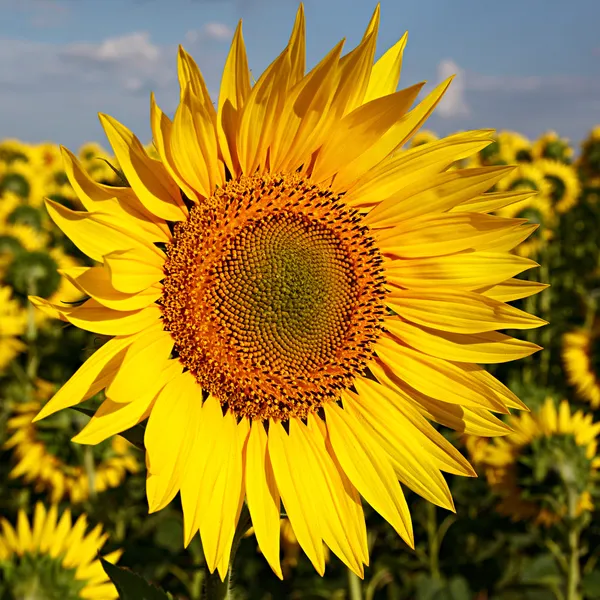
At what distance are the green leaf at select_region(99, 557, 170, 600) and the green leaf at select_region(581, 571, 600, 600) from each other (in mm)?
3000

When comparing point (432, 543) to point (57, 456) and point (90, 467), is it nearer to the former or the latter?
point (90, 467)

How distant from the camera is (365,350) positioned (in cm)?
208

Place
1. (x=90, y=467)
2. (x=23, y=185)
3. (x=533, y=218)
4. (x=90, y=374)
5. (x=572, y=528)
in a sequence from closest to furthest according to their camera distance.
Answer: (x=90, y=374)
(x=572, y=528)
(x=90, y=467)
(x=533, y=218)
(x=23, y=185)

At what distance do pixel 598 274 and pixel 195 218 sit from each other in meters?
7.23

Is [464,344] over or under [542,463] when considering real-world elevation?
over

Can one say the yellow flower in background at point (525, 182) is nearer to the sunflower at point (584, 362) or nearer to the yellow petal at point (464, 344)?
the sunflower at point (584, 362)

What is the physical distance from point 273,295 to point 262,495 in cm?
53

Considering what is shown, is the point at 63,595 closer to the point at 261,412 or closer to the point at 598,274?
the point at 261,412

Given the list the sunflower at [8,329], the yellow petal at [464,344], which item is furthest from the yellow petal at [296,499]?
the sunflower at [8,329]

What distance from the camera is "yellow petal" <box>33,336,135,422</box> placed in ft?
5.11

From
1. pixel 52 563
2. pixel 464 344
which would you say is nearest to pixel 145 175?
pixel 464 344

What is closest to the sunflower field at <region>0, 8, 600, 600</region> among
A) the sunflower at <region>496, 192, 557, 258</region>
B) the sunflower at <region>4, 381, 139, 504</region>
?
the sunflower at <region>4, 381, 139, 504</region>

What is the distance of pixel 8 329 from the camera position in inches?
211

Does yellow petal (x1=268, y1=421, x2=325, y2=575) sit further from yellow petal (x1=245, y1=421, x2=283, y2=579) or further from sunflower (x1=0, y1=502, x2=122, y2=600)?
sunflower (x1=0, y1=502, x2=122, y2=600)
